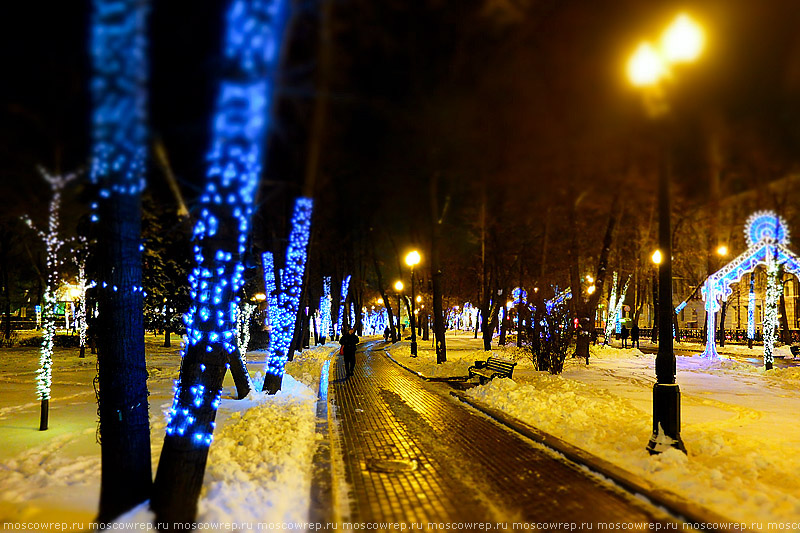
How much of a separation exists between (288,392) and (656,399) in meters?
8.95

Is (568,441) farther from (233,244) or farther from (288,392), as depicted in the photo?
(288,392)

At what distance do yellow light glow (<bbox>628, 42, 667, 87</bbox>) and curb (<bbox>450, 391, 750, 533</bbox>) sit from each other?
529cm

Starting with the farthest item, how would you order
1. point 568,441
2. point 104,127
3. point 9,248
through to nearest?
point 9,248, point 568,441, point 104,127

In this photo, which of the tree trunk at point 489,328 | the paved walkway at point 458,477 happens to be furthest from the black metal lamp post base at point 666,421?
the tree trunk at point 489,328

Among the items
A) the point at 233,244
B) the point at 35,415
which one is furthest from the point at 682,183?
the point at 35,415

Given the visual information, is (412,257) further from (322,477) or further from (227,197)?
(227,197)

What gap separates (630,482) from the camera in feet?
22.5

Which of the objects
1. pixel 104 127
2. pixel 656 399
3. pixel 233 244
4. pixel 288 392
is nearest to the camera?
pixel 104 127

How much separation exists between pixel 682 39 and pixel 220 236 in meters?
5.97

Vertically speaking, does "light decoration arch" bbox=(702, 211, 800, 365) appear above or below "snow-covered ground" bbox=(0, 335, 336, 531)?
above

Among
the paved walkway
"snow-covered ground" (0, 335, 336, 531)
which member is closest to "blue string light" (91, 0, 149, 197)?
"snow-covered ground" (0, 335, 336, 531)

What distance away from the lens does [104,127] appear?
5.57m

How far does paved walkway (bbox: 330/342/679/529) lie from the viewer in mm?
6020

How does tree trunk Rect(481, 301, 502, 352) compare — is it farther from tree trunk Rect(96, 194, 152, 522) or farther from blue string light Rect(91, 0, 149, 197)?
blue string light Rect(91, 0, 149, 197)
